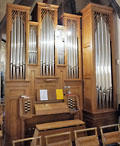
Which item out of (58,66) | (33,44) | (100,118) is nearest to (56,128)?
(100,118)

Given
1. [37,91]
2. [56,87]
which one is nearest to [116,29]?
[56,87]

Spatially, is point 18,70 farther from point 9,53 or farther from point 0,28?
point 0,28

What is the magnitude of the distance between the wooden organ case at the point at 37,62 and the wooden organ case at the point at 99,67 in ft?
1.02

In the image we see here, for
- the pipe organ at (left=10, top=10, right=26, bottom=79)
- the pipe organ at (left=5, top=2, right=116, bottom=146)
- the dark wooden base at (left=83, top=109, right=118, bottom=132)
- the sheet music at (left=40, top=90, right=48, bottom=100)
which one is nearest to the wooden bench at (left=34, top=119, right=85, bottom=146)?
the pipe organ at (left=5, top=2, right=116, bottom=146)

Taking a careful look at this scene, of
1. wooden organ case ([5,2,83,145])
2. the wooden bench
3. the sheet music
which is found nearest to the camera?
the wooden bench

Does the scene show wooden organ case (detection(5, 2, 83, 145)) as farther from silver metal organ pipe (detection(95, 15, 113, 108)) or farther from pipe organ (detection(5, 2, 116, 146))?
silver metal organ pipe (detection(95, 15, 113, 108))

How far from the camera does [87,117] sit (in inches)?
189

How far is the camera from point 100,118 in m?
4.57

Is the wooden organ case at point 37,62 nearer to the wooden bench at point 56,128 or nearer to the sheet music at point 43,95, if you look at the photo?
the sheet music at point 43,95

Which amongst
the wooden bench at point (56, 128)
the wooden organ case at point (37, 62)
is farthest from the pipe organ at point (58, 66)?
the wooden bench at point (56, 128)

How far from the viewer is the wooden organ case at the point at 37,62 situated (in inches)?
168

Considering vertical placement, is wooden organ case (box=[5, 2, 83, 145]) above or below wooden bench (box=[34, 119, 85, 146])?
above

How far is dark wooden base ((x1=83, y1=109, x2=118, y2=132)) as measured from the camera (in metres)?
4.51

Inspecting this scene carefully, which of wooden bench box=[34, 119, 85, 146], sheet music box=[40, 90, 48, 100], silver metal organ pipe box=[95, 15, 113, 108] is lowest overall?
wooden bench box=[34, 119, 85, 146]
